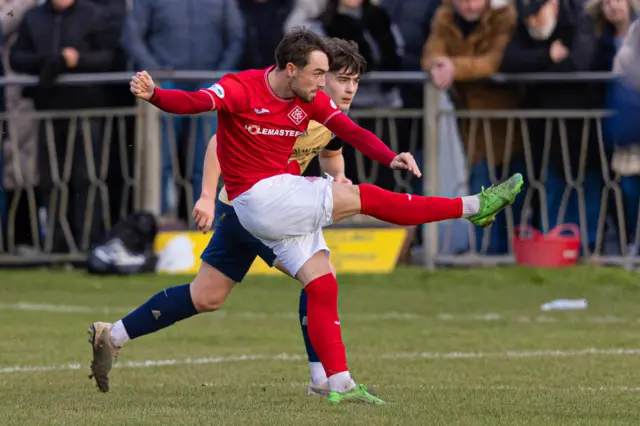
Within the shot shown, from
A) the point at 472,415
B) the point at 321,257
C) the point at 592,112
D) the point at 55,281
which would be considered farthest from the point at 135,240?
the point at 472,415

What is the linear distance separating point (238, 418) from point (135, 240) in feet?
29.2

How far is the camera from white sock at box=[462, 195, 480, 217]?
8.06 metres

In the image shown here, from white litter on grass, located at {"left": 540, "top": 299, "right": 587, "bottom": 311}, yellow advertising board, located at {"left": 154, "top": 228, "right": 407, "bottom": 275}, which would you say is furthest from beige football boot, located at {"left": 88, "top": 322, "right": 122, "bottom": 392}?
yellow advertising board, located at {"left": 154, "top": 228, "right": 407, "bottom": 275}

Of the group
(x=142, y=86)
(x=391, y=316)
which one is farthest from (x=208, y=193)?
(x=391, y=316)

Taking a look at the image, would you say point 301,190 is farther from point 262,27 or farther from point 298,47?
point 262,27

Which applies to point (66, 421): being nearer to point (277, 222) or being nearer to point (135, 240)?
point (277, 222)

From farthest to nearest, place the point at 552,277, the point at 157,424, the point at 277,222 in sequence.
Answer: the point at 552,277 → the point at 277,222 → the point at 157,424

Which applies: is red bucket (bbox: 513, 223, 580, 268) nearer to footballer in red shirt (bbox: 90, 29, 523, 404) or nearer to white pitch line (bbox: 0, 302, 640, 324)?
white pitch line (bbox: 0, 302, 640, 324)

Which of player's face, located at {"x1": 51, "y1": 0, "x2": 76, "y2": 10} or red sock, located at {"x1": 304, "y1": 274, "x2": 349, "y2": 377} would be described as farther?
player's face, located at {"x1": 51, "y1": 0, "x2": 76, "y2": 10}

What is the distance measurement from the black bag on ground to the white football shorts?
791 cm

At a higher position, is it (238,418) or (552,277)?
(238,418)

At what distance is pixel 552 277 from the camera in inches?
606

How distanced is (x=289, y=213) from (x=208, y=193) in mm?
1093

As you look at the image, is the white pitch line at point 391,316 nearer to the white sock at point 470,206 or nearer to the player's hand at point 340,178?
the player's hand at point 340,178
